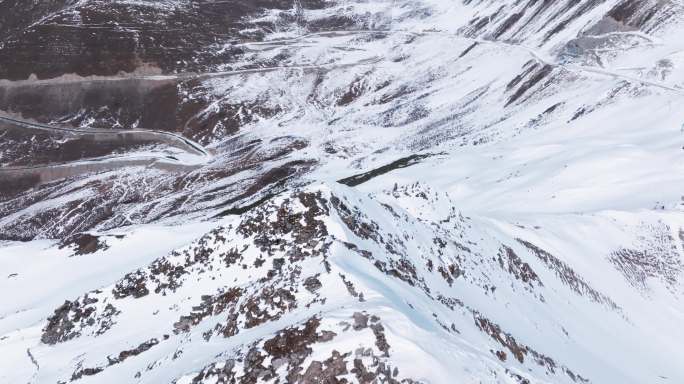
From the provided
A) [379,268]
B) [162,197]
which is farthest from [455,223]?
[162,197]

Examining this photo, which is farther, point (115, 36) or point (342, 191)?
point (115, 36)

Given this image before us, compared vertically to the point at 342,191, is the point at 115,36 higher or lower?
higher

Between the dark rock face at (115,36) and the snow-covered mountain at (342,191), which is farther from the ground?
the dark rock face at (115,36)

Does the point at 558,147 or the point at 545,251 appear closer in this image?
the point at 545,251

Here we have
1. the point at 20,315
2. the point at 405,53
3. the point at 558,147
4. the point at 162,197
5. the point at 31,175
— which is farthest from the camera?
the point at 405,53

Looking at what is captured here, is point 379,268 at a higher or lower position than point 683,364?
higher

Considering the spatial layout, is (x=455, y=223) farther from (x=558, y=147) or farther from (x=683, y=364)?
(x=558, y=147)

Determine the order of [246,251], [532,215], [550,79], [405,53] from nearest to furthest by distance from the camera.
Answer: [246,251], [532,215], [550,79], [405,53]

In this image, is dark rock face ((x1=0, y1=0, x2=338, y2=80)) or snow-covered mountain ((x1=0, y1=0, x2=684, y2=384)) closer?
snow-covered mountain ((x1=0, y1=0, x2=684, y2=384))
